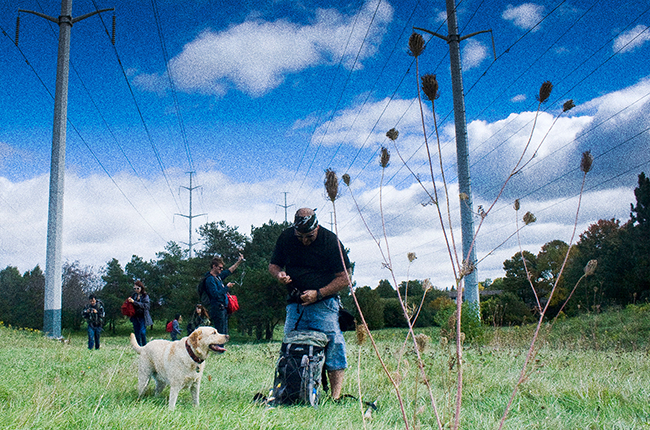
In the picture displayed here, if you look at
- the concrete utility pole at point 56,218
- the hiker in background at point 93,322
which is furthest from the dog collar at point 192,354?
the concrete utility pole at point 56,218

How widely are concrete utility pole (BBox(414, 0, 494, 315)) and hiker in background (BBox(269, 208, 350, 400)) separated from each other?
5849 millimetres

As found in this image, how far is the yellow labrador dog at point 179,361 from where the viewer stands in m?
3.70

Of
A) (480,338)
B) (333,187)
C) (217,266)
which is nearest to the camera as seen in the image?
(333,187)

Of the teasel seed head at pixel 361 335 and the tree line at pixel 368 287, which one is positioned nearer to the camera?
the teasel seed head at pixel 361 335

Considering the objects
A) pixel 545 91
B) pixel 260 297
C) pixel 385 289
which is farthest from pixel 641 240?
pixel 545 91

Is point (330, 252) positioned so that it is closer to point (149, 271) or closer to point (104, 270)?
point (149, 271)

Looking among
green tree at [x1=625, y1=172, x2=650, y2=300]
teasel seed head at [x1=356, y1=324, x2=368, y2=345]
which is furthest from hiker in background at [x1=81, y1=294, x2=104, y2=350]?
green tree at [x1=625, y1=172, x2=650, y2=300]

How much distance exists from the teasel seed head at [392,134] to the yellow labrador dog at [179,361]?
9.24 ft

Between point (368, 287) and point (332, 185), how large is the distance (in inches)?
1317

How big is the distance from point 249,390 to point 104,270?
184ft

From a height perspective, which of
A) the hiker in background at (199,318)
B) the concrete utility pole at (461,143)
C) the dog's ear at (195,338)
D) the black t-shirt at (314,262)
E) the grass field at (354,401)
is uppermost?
the concrete utility pole at (461,143)

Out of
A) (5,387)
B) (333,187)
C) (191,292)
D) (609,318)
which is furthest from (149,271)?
(333,187)

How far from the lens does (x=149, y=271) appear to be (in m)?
51.5

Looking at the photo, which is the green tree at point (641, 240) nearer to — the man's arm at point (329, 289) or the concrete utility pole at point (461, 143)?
the concrete utility pole at point (461, 143)
